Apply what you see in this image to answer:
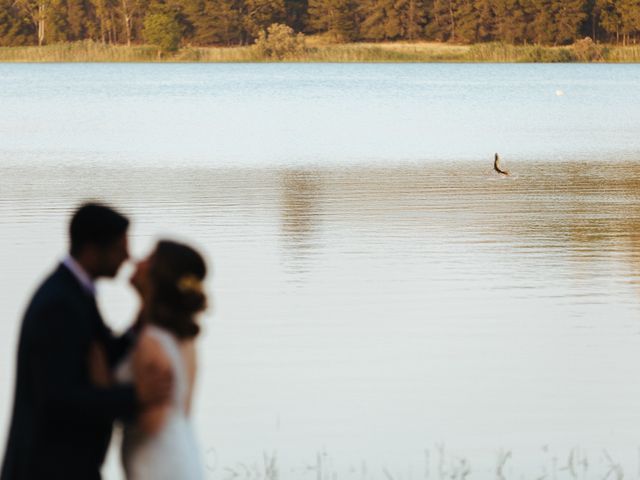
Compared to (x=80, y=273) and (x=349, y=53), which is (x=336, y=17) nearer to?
(x=349, y=53)

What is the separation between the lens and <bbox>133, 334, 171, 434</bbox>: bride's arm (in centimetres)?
410

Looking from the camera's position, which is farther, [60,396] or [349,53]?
→ [349,53]

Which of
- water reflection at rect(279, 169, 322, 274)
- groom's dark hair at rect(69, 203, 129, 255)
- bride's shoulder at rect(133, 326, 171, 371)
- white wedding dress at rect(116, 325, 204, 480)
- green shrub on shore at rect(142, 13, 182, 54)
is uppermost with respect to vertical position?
groom's dark hair at rect(69, 203, 129, 255)

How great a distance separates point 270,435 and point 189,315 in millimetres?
4323

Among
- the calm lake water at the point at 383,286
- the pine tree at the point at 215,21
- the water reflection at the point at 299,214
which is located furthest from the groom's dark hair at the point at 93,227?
the pine tree at the point at 215,21

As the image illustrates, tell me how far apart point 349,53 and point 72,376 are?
112m

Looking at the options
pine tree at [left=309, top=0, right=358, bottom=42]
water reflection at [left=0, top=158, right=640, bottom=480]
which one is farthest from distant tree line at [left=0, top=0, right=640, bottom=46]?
water reflection at [left=0, top=158, right=640, bottom=480]

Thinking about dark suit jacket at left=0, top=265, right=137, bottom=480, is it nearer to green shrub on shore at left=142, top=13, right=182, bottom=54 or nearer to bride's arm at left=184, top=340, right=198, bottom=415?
bride's arm at left=184, top=340, right=198, bottom=415

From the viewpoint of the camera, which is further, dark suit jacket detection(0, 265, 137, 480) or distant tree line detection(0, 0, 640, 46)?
distant tree line detection(0, 0, 640, 46)

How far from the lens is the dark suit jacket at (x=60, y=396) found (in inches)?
161

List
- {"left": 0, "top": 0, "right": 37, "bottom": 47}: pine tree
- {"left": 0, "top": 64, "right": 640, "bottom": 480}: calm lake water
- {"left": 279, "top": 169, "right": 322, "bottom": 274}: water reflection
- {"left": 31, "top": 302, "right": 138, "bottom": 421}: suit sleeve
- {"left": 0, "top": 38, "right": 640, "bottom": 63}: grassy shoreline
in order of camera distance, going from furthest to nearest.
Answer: {"left": 0, "top": 0, "right": 37, "bottom": 47}: pine tree → {"left": 0, "top": 38, "right": 640, "bottom": 63}: grassy shoreline → {"left": 279, "top": 169, "right": 322, "bottom": 274}: water reflection → {"left": 0, "top": 64, "right": 640, "bottom": 480}: calm lake water → {"left": 31, "top": 302, "right": 138, "bottom": 421}: suit sleeve

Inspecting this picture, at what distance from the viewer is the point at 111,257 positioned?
4.31 meters

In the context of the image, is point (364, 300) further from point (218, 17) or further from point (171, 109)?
point (218, 17)

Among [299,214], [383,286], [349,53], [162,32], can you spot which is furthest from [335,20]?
[383,286]
